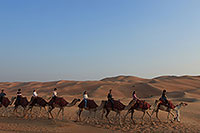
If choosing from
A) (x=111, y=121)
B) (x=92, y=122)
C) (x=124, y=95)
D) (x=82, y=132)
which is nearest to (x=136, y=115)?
(x=111, y=121)

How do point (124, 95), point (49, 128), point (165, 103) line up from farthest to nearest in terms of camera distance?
point (124, 95) → point (165, 103) → point (49, 128)

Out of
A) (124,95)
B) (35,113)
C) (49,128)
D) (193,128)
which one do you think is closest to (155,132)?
(193,128)

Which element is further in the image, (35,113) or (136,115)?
(35,113)

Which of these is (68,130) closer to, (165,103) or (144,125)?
(144,125)

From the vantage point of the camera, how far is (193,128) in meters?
11.4

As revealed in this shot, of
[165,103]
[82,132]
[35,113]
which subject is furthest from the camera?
[35,113]

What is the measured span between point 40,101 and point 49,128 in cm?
375

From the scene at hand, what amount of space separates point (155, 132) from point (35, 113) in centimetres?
1017

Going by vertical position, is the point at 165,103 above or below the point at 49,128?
above

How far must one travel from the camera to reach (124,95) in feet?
114

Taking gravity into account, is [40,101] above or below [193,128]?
above

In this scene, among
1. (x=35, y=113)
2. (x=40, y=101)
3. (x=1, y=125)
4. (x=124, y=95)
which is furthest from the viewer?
(x=124, y=95)

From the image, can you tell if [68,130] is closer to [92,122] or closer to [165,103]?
[92,122]

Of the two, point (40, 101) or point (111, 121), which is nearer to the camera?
point (111, 121)
